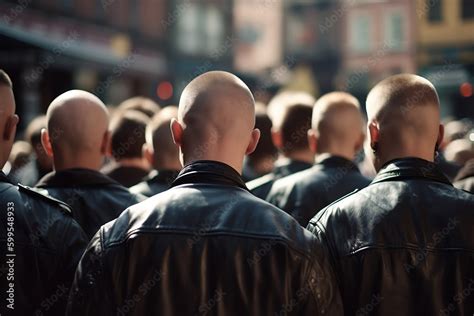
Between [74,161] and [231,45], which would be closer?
[74,161]

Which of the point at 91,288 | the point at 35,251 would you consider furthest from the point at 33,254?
the point at 91,288

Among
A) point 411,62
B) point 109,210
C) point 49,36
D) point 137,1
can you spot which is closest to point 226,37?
point 137,1

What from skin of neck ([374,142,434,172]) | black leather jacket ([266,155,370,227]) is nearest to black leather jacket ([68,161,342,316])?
skin of neck ([374,142,434,172])

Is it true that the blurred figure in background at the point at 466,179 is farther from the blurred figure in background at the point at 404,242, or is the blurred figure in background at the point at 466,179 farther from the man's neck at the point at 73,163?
the man's neck at the point at 73,163

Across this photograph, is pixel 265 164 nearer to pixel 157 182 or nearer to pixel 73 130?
pixel 157 182

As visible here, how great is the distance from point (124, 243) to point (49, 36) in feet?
64.5

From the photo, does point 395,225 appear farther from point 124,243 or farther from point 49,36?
point 49,36

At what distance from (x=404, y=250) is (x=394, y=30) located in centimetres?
3932

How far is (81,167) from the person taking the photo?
420cm

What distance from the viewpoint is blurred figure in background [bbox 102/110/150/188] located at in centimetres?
534

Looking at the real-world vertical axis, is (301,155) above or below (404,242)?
below

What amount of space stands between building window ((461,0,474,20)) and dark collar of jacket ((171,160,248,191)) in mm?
32241

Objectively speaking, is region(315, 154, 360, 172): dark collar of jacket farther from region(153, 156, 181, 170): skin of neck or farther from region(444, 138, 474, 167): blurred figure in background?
region(444, 138, 474, 167): blurred figure in background

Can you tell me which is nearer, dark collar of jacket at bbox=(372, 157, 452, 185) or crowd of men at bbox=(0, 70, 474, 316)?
crowd of men at bbox=(0, 70, 474, 316)
